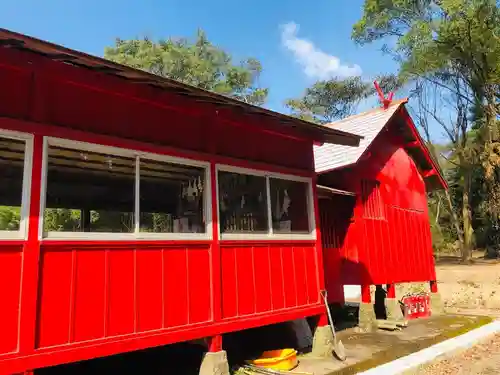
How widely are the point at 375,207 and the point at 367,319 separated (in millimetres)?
2643

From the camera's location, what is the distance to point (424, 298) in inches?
460

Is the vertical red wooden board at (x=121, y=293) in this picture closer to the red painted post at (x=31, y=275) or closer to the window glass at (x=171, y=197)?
the window glass at (x=171, y=197)

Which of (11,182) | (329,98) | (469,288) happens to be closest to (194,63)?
(329,98)

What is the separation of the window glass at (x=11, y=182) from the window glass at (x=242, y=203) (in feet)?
8.64

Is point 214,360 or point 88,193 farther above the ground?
point 88,193

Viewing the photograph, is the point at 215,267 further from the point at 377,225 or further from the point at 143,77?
the point at 377,225

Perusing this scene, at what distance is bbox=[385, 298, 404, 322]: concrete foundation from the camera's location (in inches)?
405

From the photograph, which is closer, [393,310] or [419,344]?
[419,344]

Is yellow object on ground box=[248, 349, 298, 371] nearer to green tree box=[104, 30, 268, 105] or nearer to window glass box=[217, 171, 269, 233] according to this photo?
window glass box=[217, 171, 269, 233]

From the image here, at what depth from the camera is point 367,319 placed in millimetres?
9641

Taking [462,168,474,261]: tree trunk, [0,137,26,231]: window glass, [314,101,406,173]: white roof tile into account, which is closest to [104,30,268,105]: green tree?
[462,168,474,261]: tree trunk

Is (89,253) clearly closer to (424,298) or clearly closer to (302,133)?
(302,133)

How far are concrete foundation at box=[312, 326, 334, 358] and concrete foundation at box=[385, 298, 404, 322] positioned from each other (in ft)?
11.7

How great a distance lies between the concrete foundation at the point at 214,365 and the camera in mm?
5625
